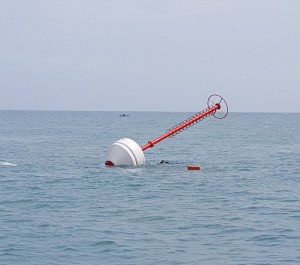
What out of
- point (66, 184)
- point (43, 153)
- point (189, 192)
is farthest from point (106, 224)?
point (43, 153)

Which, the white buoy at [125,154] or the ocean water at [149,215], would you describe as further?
the white buoy at [125,154]

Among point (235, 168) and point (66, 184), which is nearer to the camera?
point (66, 184)

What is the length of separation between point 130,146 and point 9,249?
933 inches

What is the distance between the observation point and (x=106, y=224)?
83.2 feet

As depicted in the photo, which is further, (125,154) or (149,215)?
(125,154)

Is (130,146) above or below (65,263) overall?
above

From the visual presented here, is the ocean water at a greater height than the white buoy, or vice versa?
the white buoy

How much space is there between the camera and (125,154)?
44.3 m

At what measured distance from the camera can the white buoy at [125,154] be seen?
44312 millimetres

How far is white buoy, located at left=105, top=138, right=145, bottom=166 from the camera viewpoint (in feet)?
145

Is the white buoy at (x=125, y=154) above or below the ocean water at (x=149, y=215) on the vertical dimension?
above

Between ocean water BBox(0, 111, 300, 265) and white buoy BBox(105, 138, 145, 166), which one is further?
white buoy BBox(105, 138, 145, 166)

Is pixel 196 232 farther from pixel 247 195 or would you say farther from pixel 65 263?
pixel 247 195

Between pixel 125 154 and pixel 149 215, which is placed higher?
pixel 125 154
